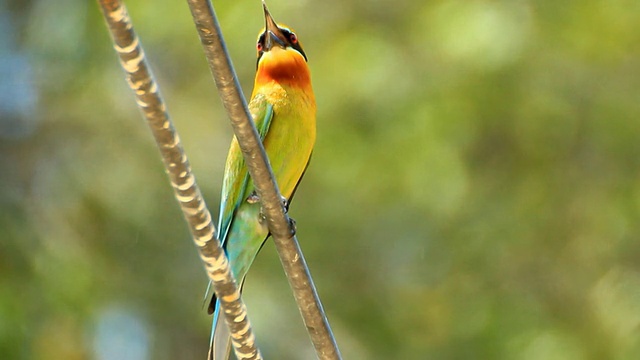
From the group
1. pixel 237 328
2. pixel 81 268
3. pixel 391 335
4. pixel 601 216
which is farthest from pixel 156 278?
pixel 237 328

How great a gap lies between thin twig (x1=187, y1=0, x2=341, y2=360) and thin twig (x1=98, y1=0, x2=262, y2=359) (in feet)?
0.35

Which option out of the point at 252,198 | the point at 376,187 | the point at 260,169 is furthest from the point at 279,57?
the point at 376,187

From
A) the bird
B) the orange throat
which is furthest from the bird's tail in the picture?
the orange throat

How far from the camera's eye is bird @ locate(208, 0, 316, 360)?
110 inches

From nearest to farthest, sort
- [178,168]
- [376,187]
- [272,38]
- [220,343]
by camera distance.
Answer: [178,168] < [220,343] < [272,38] < [376,187]

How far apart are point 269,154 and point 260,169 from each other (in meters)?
1.06

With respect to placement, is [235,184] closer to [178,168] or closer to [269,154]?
Answer: [269,154]

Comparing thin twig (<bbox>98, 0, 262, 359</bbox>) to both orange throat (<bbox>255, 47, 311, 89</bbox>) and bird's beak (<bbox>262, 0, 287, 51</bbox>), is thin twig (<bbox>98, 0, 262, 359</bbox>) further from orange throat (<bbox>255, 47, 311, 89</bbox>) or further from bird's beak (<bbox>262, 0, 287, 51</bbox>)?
bird's beak (<bbox>262, 0, 287, 51</bbox>)

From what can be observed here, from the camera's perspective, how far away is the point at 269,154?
113 inches

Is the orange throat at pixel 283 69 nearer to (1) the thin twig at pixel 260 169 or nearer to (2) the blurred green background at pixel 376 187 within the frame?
(1) the thin twig at pixel 260 169

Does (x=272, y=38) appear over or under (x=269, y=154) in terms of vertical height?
over

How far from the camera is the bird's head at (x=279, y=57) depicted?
3.04m

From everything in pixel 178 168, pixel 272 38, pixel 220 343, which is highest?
pixel 272 38

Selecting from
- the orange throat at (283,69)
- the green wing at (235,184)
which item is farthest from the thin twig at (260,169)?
the orange throat at (283,69)
